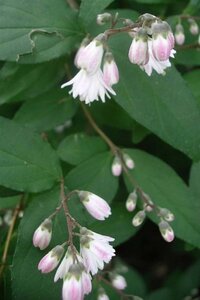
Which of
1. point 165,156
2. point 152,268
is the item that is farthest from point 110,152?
point 152,268

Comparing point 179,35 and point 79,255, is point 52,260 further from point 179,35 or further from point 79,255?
point 179,35

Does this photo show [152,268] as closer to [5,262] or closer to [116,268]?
[116,268]

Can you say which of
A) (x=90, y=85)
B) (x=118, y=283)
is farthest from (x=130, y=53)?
(x=118, y=283)

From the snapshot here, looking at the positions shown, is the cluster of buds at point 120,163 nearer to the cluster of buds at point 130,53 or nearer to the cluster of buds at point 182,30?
the cluster of buds at point 130,53

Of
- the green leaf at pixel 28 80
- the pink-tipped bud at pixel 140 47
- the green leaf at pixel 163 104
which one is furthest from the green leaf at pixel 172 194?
the pink-tipped bud at pixel 140 47

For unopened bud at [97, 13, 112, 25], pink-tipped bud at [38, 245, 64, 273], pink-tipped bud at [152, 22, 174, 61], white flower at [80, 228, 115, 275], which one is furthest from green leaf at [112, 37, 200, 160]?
pink-tipped bud at [38, 245, 64, 273]
